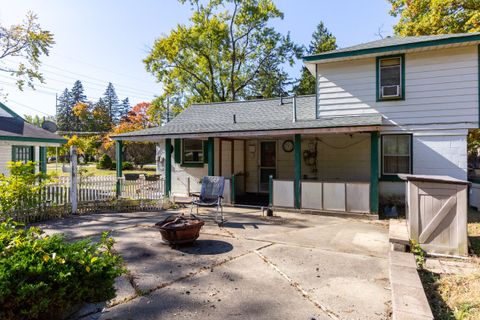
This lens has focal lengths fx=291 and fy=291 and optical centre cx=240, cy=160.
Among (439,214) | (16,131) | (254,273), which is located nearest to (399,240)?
(439,214)

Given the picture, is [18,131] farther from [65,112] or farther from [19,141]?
[65,112]

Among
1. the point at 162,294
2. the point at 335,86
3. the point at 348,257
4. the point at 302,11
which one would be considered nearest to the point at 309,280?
the point at 348,257

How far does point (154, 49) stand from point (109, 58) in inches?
220

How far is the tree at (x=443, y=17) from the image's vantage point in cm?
1332

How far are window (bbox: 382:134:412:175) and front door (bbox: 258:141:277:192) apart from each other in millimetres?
4234

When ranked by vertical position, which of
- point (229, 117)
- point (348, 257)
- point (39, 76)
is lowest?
point (348, 257)

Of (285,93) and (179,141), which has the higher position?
(285,93)

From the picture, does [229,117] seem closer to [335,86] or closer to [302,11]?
[335,86]

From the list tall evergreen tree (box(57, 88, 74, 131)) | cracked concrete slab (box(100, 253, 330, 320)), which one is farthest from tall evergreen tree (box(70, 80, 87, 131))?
cracked concrete slab (box(100, 253, 330, 320))

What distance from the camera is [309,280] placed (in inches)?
156

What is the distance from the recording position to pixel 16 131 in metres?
13.4

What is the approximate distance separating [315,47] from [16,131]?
29250 millimetres

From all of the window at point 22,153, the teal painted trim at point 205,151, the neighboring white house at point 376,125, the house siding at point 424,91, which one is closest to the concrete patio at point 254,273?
the neighboring white house at point 376,125

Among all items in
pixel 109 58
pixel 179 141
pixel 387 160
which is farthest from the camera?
pixel 109 58
